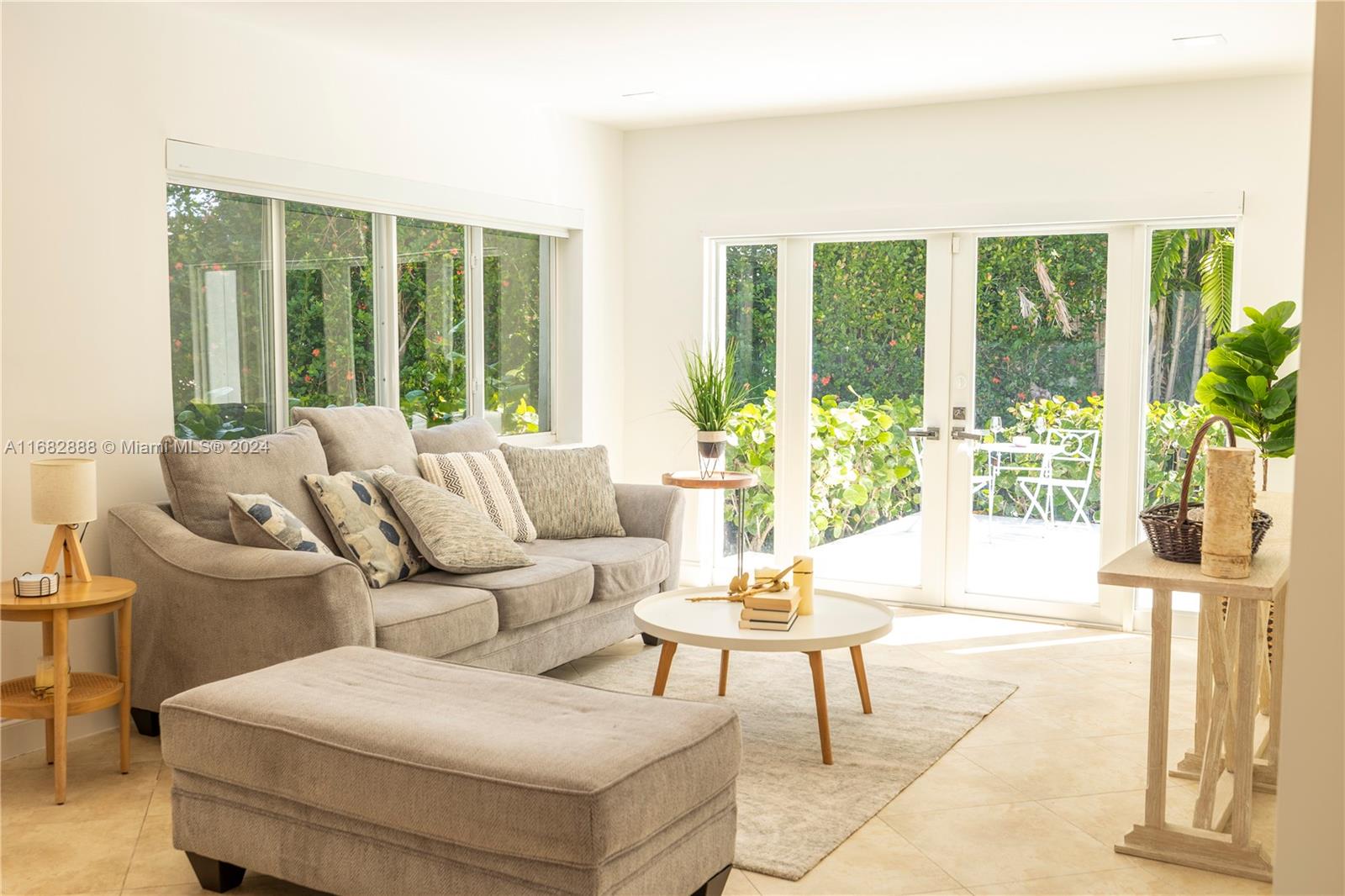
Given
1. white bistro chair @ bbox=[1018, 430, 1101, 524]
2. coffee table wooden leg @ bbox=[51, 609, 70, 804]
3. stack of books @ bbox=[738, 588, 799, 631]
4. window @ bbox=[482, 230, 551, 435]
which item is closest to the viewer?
coffee table wooden leg @ bbox=[51, 609, 70, 804]

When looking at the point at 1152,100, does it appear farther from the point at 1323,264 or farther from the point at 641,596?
the point at 1323,264

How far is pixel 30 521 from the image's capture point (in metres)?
3.60

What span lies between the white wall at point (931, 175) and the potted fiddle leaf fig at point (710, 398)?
101 mm

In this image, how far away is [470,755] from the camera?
226cm

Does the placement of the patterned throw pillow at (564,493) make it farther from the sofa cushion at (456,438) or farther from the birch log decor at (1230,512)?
the birch log decor at (1230,512)

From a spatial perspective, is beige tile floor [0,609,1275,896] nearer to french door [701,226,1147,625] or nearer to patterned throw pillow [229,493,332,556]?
patterned throw pillow [229,493,332,556]

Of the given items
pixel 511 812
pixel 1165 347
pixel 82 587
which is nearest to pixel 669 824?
pixel 511 812

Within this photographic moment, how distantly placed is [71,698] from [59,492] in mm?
589

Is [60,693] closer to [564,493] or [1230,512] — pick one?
[564,493]

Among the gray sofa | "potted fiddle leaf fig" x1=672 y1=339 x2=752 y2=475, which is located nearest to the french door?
"potted fiddle leaf fig" x1=672 y1=339 x2=752 y2=475

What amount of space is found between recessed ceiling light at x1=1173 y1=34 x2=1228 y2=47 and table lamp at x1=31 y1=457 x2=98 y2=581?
13.3ft

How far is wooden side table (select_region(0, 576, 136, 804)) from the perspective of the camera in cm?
317

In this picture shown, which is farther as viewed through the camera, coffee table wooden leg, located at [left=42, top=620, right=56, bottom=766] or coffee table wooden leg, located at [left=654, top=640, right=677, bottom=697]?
coffee table wooden leg, located at [left=654, top=640, right=677, bottom=697]

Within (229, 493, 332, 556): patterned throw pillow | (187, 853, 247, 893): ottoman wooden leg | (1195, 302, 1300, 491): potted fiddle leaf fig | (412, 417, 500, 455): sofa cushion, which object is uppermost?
(1195, 302, 1300, 491): potted fiddle leaf fig
